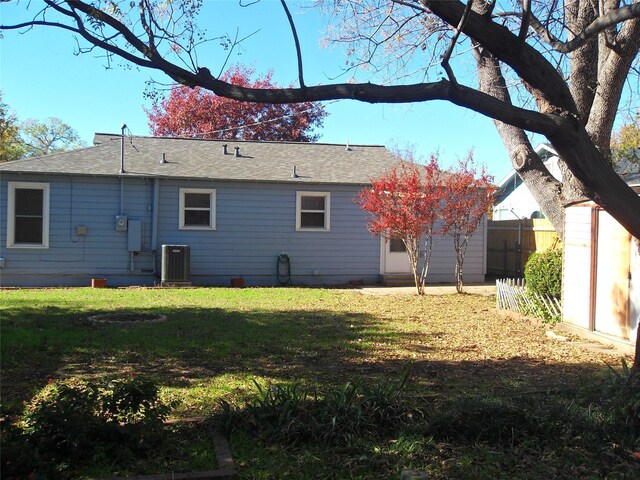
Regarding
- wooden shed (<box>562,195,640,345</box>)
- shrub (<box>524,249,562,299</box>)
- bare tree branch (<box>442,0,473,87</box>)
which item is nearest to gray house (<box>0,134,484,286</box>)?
shrub (<box>524,249,562,299</box>)

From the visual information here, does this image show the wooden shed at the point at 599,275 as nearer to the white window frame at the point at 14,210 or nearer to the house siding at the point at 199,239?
the house siding at the point at 199,239

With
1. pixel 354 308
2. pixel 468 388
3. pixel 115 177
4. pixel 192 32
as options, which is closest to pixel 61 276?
pixel 115 177

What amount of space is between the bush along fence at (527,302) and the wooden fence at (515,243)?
247 inches

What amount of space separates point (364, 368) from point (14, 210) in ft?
41.4

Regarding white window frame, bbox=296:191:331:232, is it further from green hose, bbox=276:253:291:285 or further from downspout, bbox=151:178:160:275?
downspout, bbox=151:178:160:275

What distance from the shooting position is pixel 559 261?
10773 mm

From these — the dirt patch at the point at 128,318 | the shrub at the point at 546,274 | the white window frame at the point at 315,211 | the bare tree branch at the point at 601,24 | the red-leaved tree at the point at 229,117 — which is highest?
the red-leaved tree at the point at 229,117

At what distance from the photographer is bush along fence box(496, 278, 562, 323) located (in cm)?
1059

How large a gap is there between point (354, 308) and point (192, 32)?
24.0 ft

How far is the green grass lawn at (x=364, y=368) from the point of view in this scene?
13.6 ft

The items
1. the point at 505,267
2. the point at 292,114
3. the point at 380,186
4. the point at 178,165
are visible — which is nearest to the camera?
the point at 380,186

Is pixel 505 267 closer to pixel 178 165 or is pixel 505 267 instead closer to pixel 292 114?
pixel 178 165

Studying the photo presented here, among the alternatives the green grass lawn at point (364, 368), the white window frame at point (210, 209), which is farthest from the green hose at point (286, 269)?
the green grass lawn at point (364, 368)

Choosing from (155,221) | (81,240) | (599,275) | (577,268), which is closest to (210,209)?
(155,221)
